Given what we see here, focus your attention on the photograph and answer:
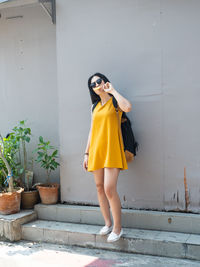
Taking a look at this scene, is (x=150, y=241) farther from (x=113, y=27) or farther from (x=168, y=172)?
(x=113, y=27)

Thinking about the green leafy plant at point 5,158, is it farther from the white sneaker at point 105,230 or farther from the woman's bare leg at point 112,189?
the woman's bare leg at point 112,189

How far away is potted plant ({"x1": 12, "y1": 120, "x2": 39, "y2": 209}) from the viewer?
4859 millimetres

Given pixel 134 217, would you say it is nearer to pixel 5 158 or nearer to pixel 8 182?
pixel 8 182

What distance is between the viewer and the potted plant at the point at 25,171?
191 inches

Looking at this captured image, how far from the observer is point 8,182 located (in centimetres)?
468

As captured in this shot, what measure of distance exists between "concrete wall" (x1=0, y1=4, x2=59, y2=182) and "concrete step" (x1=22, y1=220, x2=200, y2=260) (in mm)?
1099

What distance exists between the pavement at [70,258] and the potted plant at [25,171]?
2.74ft

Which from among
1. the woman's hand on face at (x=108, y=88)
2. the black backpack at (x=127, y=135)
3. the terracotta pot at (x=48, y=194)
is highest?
the woman's hand on face at (x=108, y=88)

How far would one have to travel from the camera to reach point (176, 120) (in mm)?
3969

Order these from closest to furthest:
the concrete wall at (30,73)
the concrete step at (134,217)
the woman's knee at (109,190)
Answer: the woman's knee at (109,190) → the concrete step at (134,217) → the concrete wall at (30,73)

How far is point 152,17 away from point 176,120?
54.8 inches

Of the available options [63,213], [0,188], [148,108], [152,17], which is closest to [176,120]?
[148,108]

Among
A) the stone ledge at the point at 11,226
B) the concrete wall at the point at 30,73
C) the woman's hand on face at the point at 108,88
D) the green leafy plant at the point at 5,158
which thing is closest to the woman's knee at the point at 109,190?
the woman's hand on face at the point at 108,88

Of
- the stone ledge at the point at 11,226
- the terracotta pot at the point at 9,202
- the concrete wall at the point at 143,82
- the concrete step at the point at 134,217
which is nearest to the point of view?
the concrete step at the point at 134,217
